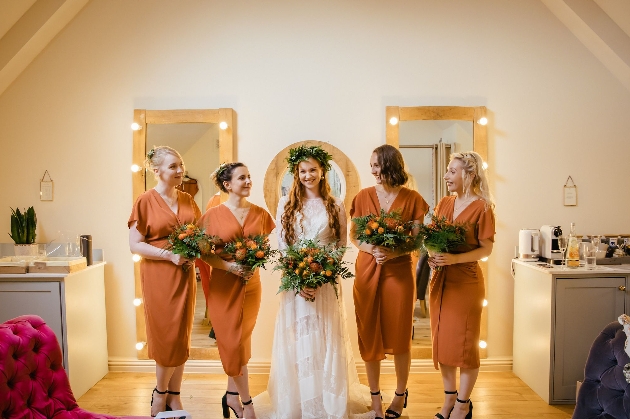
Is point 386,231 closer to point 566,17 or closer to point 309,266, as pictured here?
point 309,266

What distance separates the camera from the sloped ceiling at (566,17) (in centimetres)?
333

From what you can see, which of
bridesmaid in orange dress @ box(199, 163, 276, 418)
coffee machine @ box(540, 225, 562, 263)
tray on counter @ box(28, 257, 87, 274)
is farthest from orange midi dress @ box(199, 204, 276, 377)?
coffee machine @ box(540, 225, 562, 263)

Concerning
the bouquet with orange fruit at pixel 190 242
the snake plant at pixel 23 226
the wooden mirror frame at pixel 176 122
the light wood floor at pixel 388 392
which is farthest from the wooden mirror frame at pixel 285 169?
the snake plant at pixel 23 226

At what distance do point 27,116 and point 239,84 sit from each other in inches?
69.6

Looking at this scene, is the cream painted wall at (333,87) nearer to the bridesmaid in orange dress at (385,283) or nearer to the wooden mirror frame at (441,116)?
the wooden mirror frame at (441,116)

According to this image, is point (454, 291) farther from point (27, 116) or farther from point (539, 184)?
point (27, 116)

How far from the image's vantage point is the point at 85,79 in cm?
373

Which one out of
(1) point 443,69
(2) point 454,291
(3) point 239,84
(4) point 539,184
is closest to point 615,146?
(4) point 539,184

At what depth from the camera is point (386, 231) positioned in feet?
8.41

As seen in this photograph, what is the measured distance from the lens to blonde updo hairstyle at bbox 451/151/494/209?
2721 millimetres

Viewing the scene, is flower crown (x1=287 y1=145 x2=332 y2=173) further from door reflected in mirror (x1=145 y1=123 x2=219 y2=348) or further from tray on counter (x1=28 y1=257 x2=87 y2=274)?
tray on counter (x1=28 y1=257 x2=87 y2=274)

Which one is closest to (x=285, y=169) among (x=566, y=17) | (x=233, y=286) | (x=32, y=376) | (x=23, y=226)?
(x=233, y=286)

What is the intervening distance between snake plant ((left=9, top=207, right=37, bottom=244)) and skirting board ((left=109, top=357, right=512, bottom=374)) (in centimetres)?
120

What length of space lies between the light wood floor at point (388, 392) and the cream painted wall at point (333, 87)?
80 centimetres
